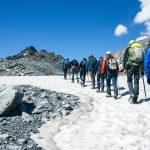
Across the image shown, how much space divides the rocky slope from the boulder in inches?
1503

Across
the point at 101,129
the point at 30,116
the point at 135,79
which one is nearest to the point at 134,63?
the point at 135,79

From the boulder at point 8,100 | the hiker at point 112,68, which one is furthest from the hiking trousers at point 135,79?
the boulder at point 8,100

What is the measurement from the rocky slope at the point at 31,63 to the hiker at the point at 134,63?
3759 centimetres

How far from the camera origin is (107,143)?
1146 cm

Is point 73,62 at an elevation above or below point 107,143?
above

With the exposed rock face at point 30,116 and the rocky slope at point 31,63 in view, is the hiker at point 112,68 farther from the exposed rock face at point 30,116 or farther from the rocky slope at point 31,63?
the rocky slope at point 31,63

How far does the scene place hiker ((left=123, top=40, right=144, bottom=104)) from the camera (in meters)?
16.8

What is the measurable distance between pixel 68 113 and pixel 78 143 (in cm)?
440

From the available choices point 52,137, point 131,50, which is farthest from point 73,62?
point 52,137

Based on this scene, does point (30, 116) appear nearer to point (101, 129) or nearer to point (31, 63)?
point (101, 129)

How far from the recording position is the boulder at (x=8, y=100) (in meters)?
14.8

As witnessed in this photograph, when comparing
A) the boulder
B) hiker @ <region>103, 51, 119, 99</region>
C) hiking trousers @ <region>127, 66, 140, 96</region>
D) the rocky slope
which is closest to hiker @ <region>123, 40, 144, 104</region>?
hiking trousers @ <region>127, 66, 140, 96</region>

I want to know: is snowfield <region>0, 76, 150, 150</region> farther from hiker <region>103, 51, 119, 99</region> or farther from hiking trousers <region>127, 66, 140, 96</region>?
hiker <region>103, 51, 119, 99</region>

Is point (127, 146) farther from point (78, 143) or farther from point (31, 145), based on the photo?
point (31, 145)
